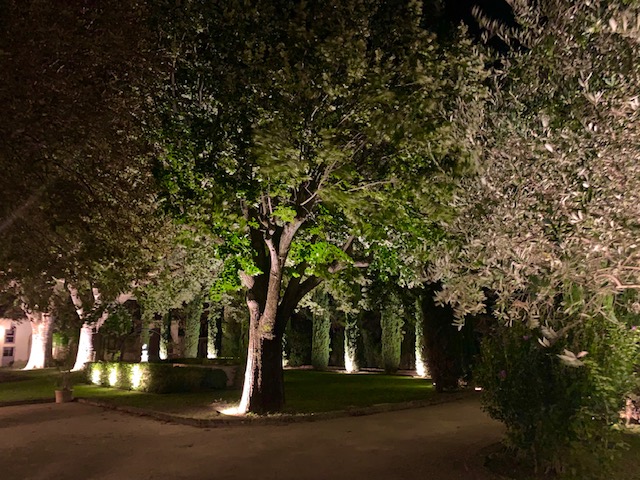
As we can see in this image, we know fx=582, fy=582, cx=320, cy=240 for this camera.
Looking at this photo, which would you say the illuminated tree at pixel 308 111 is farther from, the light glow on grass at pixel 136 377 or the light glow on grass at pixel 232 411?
the light glow on grass at pixel 136 377

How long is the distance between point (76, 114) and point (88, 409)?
31.2 feet

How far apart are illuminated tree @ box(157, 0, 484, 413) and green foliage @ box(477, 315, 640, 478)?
145 inches

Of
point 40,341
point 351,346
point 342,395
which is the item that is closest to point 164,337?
point 40,341

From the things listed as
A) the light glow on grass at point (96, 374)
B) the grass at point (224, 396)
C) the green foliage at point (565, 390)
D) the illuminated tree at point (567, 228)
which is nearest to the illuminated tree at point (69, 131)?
the grass at point (224, 396)

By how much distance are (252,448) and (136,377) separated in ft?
39.1

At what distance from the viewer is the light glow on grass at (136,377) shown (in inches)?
790

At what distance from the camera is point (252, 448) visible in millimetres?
9648

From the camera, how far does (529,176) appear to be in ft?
26.3

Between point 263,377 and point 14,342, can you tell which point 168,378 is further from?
point 14,342

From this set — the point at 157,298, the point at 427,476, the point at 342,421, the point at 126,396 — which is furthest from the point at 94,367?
the point at 427,476

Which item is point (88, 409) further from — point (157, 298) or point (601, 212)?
point (601, 212)

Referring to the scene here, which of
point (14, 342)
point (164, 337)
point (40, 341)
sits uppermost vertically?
point (164, 337)

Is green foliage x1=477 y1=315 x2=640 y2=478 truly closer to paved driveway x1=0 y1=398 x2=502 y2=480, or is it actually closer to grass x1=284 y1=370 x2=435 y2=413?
paved driveway x1=0 y1=398 x2=502 y2=480

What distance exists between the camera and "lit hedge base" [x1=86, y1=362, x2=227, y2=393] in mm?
19125
